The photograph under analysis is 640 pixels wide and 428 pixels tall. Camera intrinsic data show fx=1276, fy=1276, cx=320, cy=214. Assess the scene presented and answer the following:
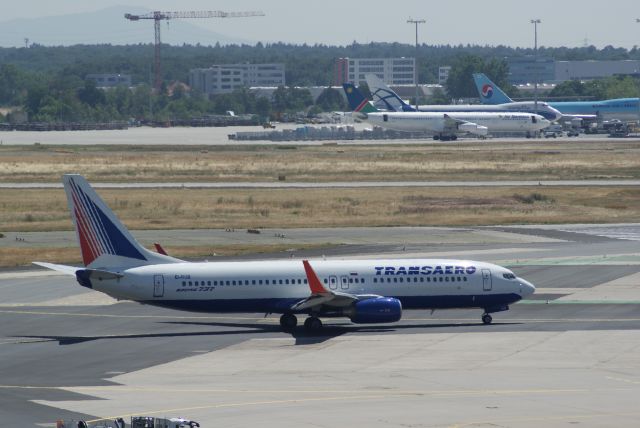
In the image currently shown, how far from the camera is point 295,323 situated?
63250mm

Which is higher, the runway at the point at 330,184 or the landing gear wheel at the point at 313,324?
the landing gear wheel at the point at 313,324

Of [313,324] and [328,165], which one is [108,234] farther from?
[328,165]

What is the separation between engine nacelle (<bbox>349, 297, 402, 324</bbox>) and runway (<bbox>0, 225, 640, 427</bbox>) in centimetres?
84

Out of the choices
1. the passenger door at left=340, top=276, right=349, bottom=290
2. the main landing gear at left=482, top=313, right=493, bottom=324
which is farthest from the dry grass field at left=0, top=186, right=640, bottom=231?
the passenger door at left=340, top=276, right=349, bottom=290

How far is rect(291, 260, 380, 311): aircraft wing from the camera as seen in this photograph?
195ft

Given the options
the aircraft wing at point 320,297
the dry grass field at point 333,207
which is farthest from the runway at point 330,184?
the aircraft wing at point 320,297

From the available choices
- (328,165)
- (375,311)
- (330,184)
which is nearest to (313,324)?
(375,311)

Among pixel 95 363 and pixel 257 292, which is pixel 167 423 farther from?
pixel 257 292

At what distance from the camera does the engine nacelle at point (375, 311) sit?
60.6 metres

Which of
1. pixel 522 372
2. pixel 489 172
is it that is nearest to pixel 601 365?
pixel 522 372

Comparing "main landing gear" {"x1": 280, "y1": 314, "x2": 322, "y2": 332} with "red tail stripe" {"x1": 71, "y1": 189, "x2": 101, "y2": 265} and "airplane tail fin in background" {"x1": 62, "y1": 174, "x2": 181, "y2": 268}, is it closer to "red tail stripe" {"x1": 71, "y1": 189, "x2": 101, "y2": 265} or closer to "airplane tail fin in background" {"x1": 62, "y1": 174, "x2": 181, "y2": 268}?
"airplane tail fin in background" {"x1": 62, "y1": 174, "x2": 181, "y2": 268}

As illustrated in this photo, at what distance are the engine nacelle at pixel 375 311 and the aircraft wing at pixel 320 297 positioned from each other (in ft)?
1.48

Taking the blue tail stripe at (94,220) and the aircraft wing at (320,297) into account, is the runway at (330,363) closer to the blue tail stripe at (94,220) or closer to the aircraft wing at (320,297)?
the aircraft wing at (320,297)

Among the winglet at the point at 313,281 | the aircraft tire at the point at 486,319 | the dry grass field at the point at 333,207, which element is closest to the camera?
the winglet at the point at 313,281
